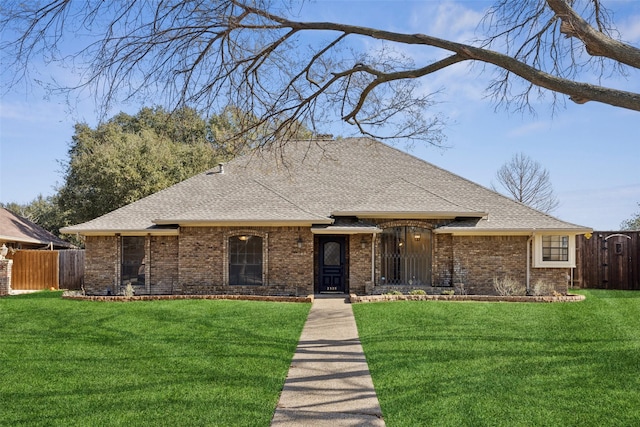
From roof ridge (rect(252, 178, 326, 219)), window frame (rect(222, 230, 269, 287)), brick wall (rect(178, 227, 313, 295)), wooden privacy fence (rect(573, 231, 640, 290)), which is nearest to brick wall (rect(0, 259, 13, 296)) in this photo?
brick wall (rect(178, 227, 313, 295))

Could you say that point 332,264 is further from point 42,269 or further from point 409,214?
point 42,269

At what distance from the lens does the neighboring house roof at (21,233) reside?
73.1 ft

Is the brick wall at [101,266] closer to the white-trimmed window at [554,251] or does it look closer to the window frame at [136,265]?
the window frame at [136,265]

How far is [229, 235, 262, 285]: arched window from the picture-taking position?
→ 1628 centimetres

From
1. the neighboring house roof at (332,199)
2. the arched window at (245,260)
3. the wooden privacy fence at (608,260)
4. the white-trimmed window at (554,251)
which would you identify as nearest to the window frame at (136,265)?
the neighboring house roof at (332,199)

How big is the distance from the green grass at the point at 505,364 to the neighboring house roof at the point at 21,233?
18.1m

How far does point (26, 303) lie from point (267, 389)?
11068 mm

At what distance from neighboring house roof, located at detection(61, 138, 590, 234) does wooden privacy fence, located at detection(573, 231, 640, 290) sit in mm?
2800

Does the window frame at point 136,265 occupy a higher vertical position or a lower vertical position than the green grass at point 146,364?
higher

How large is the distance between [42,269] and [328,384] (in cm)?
1746

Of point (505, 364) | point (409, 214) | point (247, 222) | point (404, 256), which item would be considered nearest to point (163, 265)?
point (247, 222)

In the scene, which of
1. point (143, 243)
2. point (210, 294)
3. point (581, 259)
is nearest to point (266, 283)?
point (210, 294)

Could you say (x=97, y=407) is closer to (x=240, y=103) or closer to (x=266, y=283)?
(x=240, y=103)

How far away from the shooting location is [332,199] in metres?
17.5
